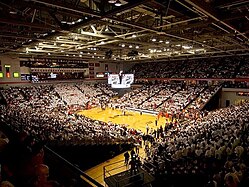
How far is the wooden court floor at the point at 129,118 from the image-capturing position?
2054 cm

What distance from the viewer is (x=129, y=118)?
2333 cm

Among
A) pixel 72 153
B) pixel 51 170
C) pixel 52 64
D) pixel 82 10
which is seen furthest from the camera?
pixel 52 64

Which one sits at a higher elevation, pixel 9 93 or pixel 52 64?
pixel 52 64

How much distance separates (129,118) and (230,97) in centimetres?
1345

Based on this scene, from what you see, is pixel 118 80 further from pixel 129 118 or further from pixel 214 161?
pixel 214 161

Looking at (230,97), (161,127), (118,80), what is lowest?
(161,127)

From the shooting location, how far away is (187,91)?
2847 cm

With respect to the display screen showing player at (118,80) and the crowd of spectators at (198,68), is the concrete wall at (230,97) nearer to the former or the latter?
the crowd of spectators at (198,68)

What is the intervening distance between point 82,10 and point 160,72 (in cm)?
2983

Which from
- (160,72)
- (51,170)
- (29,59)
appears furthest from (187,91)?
(51,170)

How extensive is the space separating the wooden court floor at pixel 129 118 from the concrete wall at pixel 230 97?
367 inches

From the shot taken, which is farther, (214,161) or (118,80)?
(118,80)

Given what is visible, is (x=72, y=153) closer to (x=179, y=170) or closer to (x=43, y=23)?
(x=179, y=170)

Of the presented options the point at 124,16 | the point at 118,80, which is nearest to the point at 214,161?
the point at 124,16
